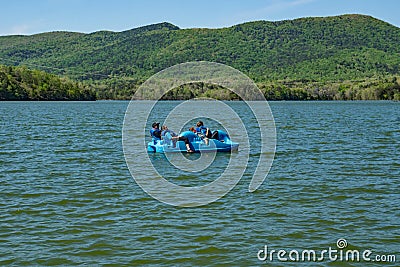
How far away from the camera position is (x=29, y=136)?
42.9 meters

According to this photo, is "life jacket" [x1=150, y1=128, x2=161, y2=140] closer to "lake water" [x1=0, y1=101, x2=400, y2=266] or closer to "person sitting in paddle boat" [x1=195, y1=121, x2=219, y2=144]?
"person sitting in paddle boat" [x1=195, y1=121, x2=219, y2=144]

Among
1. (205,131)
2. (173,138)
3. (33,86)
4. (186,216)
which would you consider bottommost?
(186,216)

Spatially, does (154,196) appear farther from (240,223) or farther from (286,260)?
(286,260)

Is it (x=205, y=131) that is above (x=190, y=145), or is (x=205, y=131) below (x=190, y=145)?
above

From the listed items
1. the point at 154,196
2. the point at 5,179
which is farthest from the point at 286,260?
the point at 5,179

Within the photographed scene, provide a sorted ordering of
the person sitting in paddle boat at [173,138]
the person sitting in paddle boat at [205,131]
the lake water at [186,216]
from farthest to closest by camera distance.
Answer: the person sitting in paddle boat at [205,131] < the person sitting in paddle boat at [173,138] < the lake water at [186,216]

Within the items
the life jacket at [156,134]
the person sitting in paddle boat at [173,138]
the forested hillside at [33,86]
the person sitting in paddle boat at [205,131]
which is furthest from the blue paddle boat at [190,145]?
the forested hillside at [33,86]

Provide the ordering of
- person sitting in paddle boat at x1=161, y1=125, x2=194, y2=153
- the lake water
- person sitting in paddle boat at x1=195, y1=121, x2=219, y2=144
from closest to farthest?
the lake water, person sitting in paddle boat at x1=161, y1=125, x2=194, y2=153, person sitting in paddle boat at x1=195, y1=121, x2=219, y2=144

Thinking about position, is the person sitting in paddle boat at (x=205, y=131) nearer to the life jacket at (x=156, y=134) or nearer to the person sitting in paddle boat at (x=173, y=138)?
the person sitting in paddle boat at (x=173, y=138)

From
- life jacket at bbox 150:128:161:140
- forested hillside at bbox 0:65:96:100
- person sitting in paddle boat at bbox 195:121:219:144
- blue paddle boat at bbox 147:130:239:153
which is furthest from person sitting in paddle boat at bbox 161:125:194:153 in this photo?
forested hillside at bbox 0:65:96:100

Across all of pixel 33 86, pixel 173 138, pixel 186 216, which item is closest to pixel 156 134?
pixel 173 138

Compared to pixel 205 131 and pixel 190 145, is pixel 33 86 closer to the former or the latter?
pixel 205 131

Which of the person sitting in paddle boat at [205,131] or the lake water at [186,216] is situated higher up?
the person sitting in paddle boat at [205,131]

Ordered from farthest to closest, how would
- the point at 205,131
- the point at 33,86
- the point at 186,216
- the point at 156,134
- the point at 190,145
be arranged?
the point at 33,86 → the point at 205,131 → the point at 156,134 → the point at 190,145 → the point at 186,216
